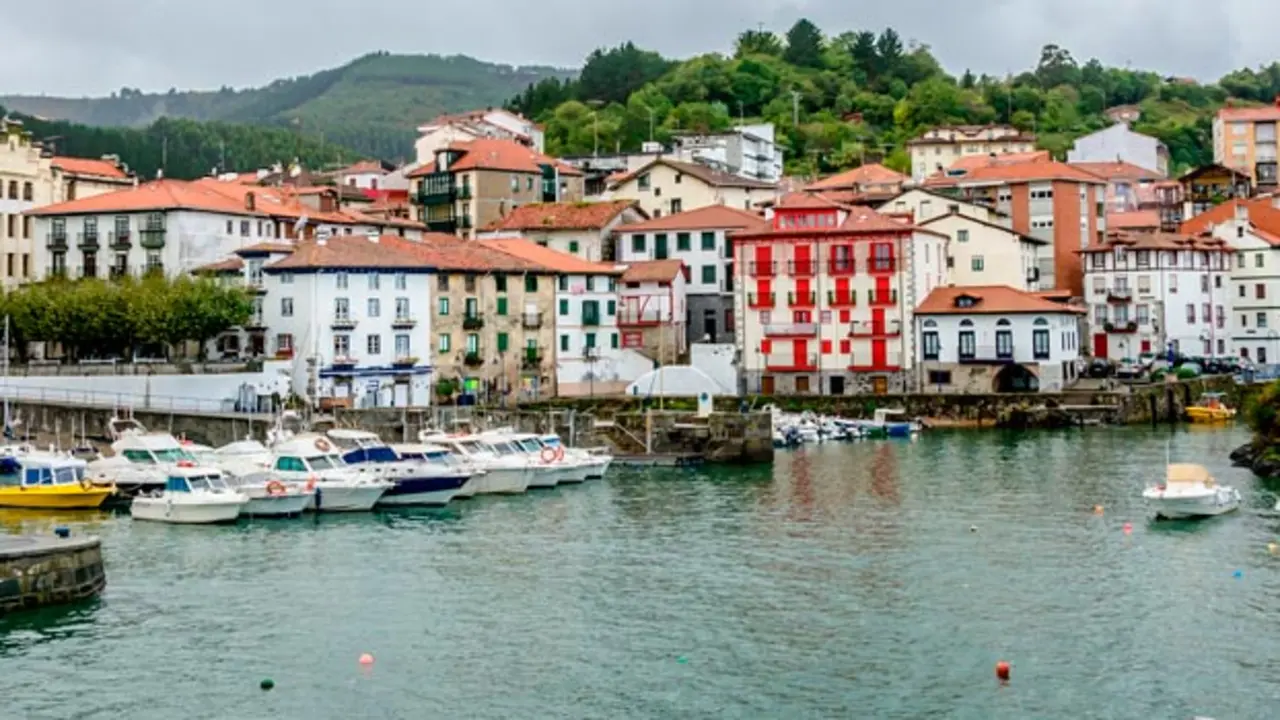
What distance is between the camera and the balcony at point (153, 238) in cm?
8750

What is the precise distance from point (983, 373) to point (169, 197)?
A: 46.9 m

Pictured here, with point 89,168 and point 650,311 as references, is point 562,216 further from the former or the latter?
point 89,168

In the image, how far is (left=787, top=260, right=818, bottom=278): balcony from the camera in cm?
9172

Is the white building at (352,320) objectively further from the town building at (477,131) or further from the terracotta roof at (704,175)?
the town building at (477,131)

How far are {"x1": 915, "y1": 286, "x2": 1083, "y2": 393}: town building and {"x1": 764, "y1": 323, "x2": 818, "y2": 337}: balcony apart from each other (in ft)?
19.7

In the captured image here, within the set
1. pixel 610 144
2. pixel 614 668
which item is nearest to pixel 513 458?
pixel 614 668

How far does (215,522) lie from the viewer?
165ft

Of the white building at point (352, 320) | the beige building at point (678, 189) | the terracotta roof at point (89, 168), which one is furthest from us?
the beige building at point (678, 189)

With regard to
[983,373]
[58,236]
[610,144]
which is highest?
[610,144]

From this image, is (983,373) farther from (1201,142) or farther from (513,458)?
(1201,142)

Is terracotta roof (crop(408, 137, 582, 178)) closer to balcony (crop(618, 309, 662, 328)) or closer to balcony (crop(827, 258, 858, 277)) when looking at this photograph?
balcony (crop(618, 309, 662, 328))

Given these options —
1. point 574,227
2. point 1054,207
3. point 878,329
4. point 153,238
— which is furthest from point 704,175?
point 153,238

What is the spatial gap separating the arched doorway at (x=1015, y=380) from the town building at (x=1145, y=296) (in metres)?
13.2

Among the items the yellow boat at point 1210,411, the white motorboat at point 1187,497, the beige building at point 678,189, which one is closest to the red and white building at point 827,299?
the yellow boat at point 1210,411
